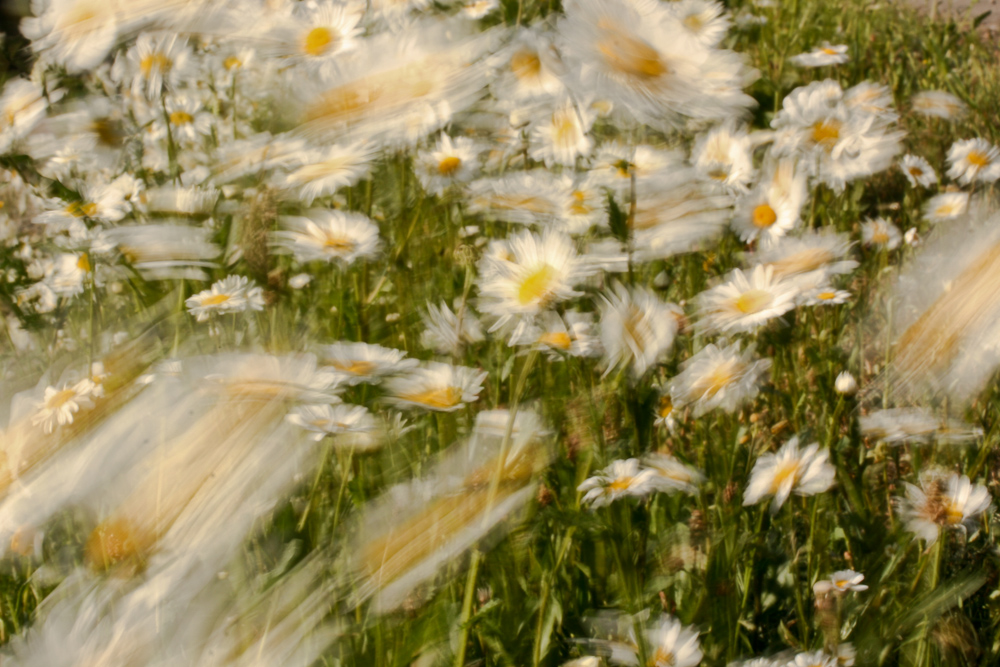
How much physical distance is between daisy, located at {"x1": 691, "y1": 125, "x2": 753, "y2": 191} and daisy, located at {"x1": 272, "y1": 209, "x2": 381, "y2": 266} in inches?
13.0

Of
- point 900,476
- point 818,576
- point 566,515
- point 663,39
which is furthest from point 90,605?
point 900,476


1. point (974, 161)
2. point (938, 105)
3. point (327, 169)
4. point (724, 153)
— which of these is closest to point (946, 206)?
point (974, 161)

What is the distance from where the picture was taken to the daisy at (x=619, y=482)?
19.0 inches

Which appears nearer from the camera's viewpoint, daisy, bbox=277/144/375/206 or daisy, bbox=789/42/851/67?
daisy, bbox=277/144/375/206

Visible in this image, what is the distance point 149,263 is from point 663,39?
0.38 meters

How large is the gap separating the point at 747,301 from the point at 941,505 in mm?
179

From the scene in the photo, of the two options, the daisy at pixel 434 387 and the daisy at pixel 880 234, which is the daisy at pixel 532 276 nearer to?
the daisy at pixel 434 387

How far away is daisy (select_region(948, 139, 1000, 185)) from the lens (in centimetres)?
109

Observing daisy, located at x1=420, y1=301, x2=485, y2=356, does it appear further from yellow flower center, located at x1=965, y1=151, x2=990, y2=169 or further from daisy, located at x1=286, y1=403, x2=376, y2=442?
yellow flower center, located at x1=965, y1=151, x2=990, y2=169

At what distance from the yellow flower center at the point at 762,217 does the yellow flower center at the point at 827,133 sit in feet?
0.27

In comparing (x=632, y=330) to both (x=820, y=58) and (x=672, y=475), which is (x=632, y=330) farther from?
(x=820, y=58)

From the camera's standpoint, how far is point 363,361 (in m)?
0.54

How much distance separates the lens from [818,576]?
58cm

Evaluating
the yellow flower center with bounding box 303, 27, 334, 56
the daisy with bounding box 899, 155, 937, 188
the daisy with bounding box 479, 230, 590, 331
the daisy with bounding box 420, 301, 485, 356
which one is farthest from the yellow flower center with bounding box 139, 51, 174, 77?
the daisy with bounding box 899, 155, 937, 188
